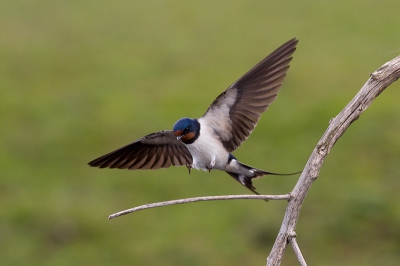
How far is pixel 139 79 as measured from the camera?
39.3ft

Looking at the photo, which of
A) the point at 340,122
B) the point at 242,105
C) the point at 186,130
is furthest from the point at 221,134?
the point at 340,122

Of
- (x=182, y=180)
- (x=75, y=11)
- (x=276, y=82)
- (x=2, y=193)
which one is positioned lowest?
(x=182, y=180)

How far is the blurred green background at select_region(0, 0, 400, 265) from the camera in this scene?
8.35m

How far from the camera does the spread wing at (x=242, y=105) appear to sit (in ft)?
12.9

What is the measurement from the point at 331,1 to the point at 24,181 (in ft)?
22.9

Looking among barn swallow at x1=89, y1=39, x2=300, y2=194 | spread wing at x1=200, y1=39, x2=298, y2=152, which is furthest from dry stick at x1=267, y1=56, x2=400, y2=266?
spread wing at x1=200, y1=39, x2=298, y2=152

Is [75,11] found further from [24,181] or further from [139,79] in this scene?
[24,181]

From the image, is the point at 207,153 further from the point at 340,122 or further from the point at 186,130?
the point at 340,122

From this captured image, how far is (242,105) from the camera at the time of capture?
4008mm

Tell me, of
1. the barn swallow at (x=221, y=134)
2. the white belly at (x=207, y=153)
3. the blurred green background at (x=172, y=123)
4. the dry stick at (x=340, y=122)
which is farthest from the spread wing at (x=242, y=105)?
the blurred green background at (x=172, y=123)

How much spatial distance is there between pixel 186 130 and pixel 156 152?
0.48 meters

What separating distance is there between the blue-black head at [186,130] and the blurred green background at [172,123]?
4.48 m

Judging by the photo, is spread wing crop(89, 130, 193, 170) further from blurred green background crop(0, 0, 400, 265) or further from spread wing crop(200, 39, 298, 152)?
blurred green background crop(0, 0, 400, 265)

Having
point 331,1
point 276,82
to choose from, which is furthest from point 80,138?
point 276,82
